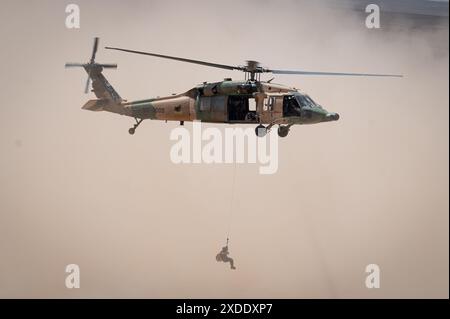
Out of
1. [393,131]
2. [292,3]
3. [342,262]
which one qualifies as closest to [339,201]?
[342,262]

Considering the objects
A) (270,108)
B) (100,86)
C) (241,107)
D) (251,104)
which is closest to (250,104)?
(251,104)

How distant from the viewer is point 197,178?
12.4 metres

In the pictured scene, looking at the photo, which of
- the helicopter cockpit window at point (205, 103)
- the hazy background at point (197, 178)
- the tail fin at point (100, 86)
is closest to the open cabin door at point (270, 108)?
the helicopter cockpit window at point (205, 103)

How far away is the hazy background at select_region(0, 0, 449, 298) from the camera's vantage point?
1175 cm

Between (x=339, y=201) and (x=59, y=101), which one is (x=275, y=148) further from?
(x=59, y=101)

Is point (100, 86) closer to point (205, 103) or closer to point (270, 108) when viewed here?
point (205, 103)

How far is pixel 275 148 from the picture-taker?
41.0 feet

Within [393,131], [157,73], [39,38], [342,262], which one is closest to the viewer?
[39,38]

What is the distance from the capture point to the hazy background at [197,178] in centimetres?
1175

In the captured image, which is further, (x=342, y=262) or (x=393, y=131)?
(x=393, y=131)

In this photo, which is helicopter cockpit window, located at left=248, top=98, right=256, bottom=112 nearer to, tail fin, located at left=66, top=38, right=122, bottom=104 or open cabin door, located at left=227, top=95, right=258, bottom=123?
open cabin door, located at left=227, top=95, right=258, bottom=123

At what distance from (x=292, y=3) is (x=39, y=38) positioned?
13.6 ft

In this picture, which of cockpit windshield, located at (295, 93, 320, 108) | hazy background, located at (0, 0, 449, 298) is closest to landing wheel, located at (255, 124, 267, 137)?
cockpit windshield, located at (295, 93, 320, 108)
